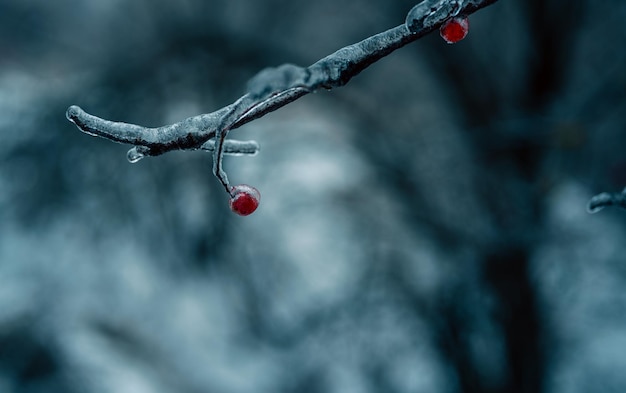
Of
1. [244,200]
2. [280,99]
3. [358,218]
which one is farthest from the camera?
[358,218]

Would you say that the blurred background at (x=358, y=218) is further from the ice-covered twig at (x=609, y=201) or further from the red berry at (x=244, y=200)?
the red berry at (x=244, y=200)

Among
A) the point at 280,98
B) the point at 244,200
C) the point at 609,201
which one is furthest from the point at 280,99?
the point at 609,201

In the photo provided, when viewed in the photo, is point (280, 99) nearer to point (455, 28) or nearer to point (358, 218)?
point (455, 28)

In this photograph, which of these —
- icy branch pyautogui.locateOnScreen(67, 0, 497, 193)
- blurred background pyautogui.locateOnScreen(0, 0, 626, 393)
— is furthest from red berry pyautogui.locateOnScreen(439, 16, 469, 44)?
blurred background pyautogui.locateOnScreen(0, 0, 626, 393)

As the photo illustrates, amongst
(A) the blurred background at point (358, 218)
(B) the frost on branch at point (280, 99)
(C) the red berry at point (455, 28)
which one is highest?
(A) the blurred background at point (358, 218)

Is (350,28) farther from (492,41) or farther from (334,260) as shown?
(334,260)

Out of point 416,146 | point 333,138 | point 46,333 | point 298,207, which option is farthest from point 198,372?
point 416,146

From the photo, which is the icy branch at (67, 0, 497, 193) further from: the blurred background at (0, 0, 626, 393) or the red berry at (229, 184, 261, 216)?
the blurred background at (0, 0, 626, 393)

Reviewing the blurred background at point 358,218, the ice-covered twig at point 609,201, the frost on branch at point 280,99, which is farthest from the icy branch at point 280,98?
the blurred background at point 358,218
